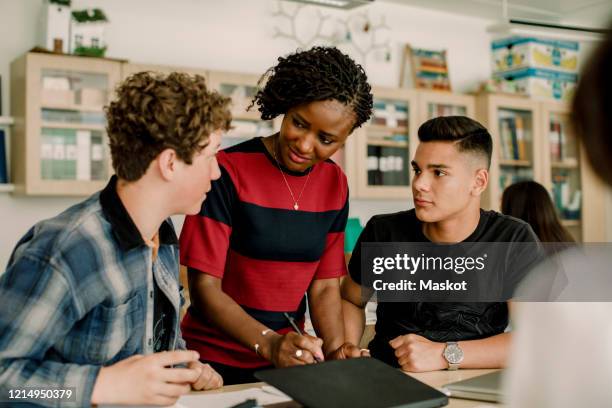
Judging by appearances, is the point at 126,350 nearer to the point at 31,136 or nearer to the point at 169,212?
the point at 169,212

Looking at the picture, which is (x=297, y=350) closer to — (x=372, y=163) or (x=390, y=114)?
(x=372, y=163)

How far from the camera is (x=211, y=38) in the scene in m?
4.38

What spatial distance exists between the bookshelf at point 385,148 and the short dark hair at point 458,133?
242cm

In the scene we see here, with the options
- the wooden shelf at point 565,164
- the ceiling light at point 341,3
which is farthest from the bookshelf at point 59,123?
the wooden shelf at point 565,164

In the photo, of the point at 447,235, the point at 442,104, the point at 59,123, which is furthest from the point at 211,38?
the point at 447,235

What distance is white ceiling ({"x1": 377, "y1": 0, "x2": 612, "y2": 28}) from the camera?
5.16m

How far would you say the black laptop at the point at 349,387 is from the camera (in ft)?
3.52

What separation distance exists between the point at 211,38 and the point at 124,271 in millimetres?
3387

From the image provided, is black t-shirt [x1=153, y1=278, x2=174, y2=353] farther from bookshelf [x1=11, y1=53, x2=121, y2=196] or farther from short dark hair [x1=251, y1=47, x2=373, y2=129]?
bookshelf [x1=11, y1=53, x2=121, y2=196]

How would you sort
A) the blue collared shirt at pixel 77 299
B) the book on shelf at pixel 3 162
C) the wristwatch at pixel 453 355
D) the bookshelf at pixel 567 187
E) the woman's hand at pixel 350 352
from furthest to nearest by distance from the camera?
the bookshelf at pixel 567 187
the book on shelf at pixel 3 162
the wristwatch at pixel 453 355
the woman's hand at pixel 350 352
the blue collared shirt at pixel 77 299

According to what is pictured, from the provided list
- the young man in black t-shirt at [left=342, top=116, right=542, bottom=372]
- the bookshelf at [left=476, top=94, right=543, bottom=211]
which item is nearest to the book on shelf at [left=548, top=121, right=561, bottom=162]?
the bookshelf at [left=476, top=94, right=543, bottom=211]

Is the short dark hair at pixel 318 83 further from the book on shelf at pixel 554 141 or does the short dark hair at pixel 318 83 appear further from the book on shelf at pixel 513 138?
the book on shelf at pixel 554 141

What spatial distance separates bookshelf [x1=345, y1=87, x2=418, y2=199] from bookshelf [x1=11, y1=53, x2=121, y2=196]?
65.2 inches

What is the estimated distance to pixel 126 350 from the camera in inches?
49.9
